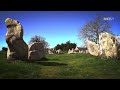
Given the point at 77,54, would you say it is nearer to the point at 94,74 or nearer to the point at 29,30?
the point at 94,74

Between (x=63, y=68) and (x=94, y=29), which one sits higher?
(x=94, y=29)

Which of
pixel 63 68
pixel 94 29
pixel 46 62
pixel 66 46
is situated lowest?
pixel 63 68

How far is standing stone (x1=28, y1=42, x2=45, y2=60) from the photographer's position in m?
4.97

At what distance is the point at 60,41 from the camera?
4.91 m

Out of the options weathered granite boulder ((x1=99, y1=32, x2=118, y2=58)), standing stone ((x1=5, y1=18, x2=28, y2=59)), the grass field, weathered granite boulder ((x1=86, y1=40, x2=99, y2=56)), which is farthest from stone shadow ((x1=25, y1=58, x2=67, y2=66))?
weathered granite boulder ((x1=99, y1=32, x2=118, y2=58))

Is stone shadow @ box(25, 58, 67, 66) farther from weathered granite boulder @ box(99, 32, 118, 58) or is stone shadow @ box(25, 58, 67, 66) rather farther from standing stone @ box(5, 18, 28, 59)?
weathered granite boulder @ box(99, 32, 118, 58)

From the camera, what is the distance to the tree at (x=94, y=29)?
4.90 metres

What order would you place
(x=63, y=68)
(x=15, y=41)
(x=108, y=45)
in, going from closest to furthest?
(x=63, y=68) < (x=15, y=41) < (x=108, y=45)

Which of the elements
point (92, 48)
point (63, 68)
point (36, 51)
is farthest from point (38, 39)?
point (92, 48)

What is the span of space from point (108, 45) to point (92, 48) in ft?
1.28

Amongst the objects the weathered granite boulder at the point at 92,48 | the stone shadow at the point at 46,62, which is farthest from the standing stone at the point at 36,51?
the weathered granite boulder at the point at 92,48

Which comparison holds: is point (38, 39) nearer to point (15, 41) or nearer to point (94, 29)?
point (15, 41)

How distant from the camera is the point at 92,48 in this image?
5039 mm
